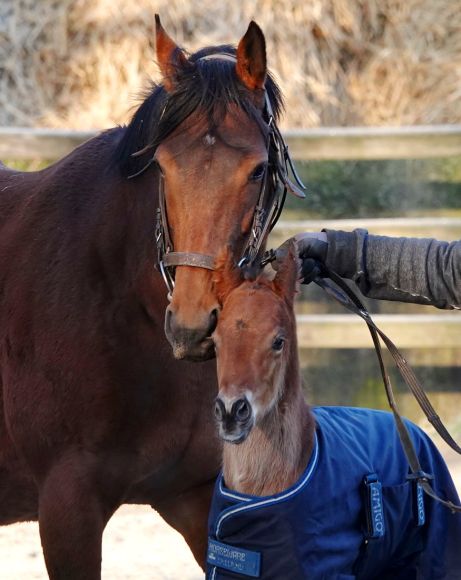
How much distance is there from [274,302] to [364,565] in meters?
0.70

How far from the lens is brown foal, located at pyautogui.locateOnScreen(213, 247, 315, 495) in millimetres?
2713

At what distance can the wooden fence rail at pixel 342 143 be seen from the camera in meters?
6.38

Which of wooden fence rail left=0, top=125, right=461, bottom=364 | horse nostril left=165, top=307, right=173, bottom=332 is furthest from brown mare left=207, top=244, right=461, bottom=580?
wooden fence rail left=0, top=125, right=461, bottom=364

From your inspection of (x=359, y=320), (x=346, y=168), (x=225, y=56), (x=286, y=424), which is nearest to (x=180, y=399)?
(x=286, y=424)

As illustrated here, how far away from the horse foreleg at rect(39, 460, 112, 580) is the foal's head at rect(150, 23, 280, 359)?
1.89 ft

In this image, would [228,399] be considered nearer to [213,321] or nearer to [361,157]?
[213,321]

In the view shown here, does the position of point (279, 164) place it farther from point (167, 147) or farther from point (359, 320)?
point (359, 320)

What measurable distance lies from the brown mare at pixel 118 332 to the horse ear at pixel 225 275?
0.10 metres

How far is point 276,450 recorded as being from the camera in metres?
2.92

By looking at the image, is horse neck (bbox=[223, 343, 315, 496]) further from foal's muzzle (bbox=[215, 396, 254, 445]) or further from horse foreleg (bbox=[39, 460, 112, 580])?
horse foreleg (bbox=[39, 460, 112, 580])

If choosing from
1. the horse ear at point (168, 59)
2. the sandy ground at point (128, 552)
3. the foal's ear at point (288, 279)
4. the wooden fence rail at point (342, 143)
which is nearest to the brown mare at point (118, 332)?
the horse ear at point (168, 59)

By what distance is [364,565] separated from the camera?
294 centimetres

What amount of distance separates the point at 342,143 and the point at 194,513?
11.3ft

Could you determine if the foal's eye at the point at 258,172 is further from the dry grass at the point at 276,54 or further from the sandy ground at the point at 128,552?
the dry grass at the point at 276,54
